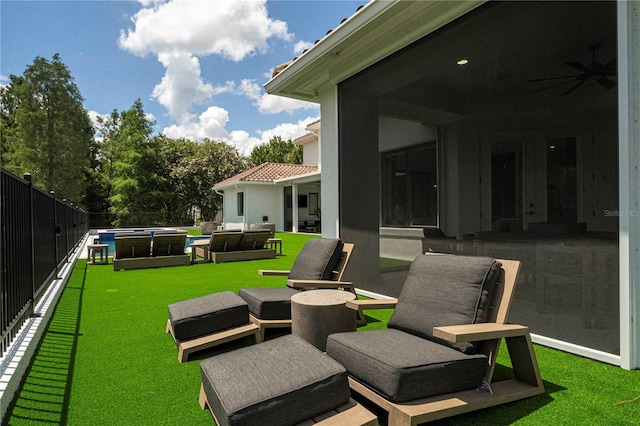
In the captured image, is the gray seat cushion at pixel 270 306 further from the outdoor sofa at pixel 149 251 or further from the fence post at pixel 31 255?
the outdoor sofa at pixel 149 251

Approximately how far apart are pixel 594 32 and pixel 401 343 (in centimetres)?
309

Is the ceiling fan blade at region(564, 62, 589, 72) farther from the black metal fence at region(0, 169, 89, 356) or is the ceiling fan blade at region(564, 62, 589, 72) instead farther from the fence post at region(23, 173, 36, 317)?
the fence post at region(23, 173, 36, 317)

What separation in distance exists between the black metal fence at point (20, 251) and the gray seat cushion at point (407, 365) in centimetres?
273

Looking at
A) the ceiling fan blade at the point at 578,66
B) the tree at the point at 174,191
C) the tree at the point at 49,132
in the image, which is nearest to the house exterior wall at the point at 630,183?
the ceiling fan blade at the point at 578,66

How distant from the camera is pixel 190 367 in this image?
298 centimetres

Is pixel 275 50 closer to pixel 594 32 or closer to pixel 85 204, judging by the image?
pixel 594 32

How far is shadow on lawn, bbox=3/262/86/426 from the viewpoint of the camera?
227cm

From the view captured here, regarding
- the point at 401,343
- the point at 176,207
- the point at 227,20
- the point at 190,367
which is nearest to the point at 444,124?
the point at 401,343

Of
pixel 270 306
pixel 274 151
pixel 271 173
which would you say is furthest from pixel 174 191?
pixel 270 306

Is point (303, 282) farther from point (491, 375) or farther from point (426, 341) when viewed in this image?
point (491, 375)

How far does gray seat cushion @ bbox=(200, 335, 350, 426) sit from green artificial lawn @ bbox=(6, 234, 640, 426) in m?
0.43

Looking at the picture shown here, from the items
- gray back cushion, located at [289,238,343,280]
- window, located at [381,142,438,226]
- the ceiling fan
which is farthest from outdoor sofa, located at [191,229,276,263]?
the ceiling fan

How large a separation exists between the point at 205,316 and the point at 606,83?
3.99m

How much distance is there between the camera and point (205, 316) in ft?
10.7
